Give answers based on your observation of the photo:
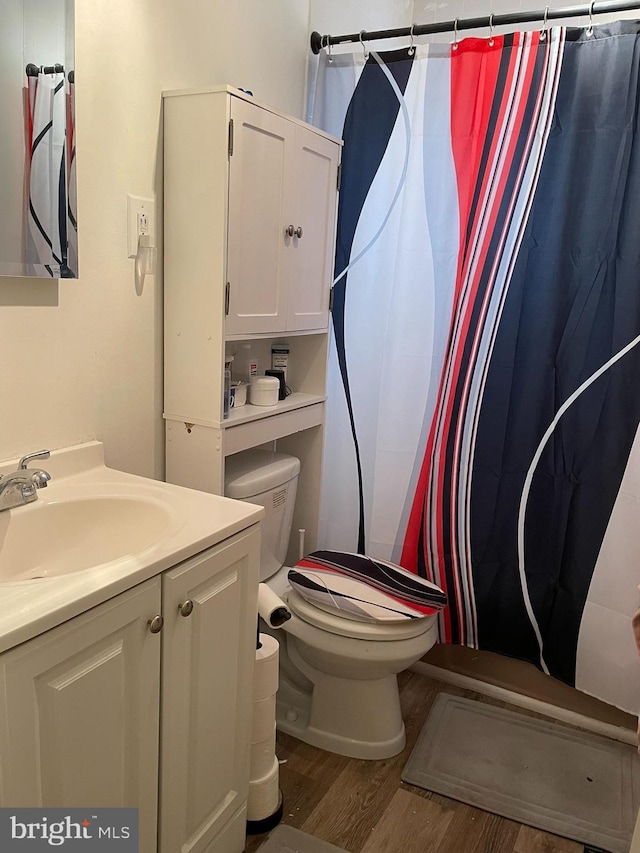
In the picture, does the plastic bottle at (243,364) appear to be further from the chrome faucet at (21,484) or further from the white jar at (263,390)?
the chrome faucet at (21,484)

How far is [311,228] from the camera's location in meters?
1.98

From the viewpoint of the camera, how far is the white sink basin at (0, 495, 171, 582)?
1.33 metres

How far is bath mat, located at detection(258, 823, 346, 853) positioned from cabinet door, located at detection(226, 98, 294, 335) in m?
1.21

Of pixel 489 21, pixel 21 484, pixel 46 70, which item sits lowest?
pixel 21 484

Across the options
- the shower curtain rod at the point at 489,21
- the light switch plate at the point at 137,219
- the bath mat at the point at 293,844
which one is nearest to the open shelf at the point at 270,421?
the light switch plate at the point at 137,219

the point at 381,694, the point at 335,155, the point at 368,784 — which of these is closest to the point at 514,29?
the point at 335,155

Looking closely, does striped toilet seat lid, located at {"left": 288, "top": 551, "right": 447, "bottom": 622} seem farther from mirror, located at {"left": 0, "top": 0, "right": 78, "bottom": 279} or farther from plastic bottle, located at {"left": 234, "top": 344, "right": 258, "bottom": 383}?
mirror, located at {"left": 0, "top": 0, "right": 78, "bottom": 279}

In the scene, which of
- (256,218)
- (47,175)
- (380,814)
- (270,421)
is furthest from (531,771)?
(47,175)

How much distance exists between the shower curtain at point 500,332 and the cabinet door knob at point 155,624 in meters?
1.18

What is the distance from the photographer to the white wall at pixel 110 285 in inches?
56.9

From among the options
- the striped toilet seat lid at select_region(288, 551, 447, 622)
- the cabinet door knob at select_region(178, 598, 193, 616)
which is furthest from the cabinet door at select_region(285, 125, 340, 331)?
the cabinet door knob at select_region(178, 598, 193, 616)

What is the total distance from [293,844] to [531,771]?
2.36 ft

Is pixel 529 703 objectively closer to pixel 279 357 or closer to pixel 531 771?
pixel 531 771

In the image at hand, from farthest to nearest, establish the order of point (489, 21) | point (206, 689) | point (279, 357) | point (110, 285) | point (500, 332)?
1. point (279, 357)
2. point (500, 332)
3. point (489, 21)
4. point (110, 285)
5. point (206, 689)
